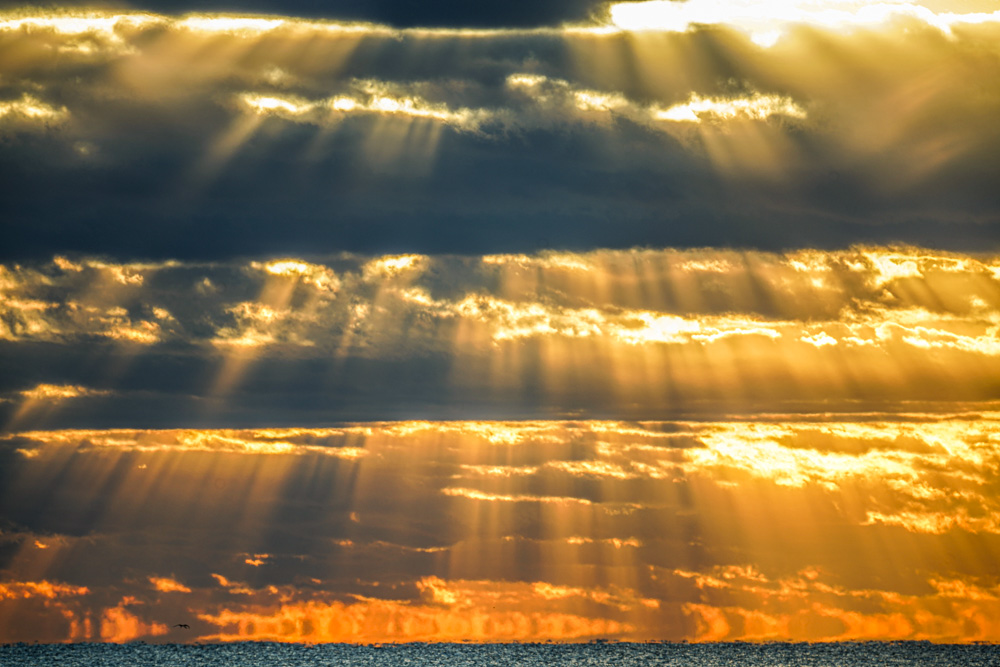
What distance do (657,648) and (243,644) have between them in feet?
83.9

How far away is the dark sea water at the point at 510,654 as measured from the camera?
51.7 meters

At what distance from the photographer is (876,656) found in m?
53.3

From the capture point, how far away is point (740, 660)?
52594 mm

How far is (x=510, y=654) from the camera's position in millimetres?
54562

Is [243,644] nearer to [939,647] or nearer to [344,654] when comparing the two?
[344,654]

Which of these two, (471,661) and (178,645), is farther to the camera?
(178,645)

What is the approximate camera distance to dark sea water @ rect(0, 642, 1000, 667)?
2035 inches

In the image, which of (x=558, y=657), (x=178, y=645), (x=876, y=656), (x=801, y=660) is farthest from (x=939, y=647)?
(x=178, y=645)

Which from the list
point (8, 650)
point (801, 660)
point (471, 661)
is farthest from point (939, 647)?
point (8, 650)

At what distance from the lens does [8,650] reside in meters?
55.5

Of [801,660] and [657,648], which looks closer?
[801,660]

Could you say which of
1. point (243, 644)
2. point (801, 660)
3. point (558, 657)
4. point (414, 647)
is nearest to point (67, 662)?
point (243, 644)

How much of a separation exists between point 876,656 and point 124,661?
144 feet

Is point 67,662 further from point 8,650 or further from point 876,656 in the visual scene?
point 876,656
